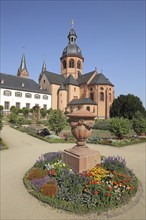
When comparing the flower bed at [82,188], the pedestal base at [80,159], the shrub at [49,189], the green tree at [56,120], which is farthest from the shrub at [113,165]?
the green tree at [56,120]

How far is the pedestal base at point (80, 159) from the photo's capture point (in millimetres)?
5827

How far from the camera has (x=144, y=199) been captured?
180 inches

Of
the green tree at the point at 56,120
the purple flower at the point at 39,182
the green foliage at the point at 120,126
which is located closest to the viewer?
the purple flower at the point at 39,182

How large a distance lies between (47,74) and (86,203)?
5192 cm

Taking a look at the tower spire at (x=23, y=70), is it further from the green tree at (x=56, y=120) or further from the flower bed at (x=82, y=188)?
the flower bed at (x=82, y=188)

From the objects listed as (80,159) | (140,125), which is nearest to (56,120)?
(140,125)

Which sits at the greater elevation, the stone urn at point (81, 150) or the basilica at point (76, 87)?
the basilica at point (76, 87)

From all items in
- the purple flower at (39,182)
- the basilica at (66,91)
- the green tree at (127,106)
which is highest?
the basilica at (66,91)

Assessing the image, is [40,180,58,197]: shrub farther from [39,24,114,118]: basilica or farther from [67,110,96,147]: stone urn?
[39,24,114,118]: basilica

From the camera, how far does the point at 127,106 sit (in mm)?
35500

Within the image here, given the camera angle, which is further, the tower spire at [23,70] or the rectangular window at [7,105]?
the tower spire at [23,70]

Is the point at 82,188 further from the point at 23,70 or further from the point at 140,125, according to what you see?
the point at 23,70

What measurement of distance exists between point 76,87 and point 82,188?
160ft

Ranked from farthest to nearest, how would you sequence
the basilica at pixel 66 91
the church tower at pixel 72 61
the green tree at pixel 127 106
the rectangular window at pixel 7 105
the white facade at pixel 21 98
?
the church tower at pixel 72 61, the basilica at pixel 66 91, the rectangular window at pixel 7 105, the white facade at pixel 21 98, the green tree at pixel 127 106
